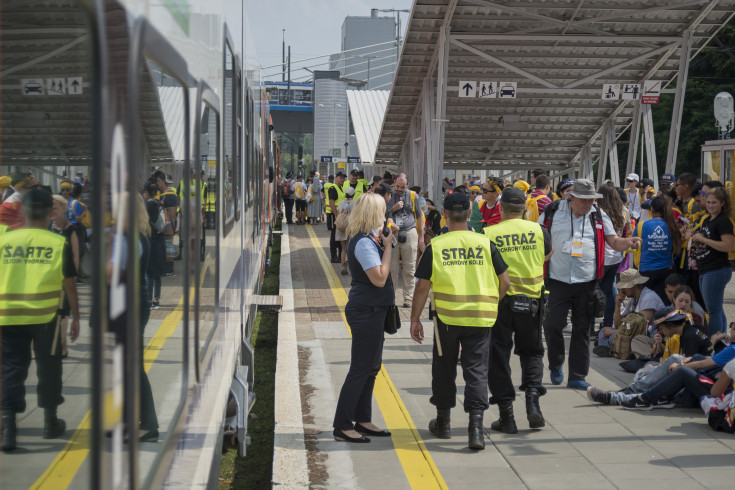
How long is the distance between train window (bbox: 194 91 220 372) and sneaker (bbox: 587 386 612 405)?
4.16 metres

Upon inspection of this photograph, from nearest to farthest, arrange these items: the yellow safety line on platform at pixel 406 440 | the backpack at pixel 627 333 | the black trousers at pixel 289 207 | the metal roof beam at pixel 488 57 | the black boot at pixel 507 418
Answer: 1. the yellow safety line on platform at pixel 406 440
2. the black boot at pixel 507 418
3. the backpack at pixel 627 333
4. the metal roof beam at pixel 488 57
5. the black trousers at pixel 289 207

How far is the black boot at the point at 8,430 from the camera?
132 cm

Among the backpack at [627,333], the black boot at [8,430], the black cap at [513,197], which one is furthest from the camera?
the backpack at [627,333]

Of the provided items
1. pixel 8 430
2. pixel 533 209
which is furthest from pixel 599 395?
pixel 8 430

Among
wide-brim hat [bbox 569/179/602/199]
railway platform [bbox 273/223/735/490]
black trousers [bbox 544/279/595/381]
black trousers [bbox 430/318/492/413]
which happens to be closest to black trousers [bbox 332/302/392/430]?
railway platform [bbox 273/223/735/490]

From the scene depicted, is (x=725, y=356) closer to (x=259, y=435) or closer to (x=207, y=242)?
(x=259, y=435)

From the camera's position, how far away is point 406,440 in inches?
243

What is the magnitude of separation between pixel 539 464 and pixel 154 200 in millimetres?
4120

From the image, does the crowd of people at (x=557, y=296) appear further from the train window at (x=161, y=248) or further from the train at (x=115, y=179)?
the train window at (x=161, y=248)

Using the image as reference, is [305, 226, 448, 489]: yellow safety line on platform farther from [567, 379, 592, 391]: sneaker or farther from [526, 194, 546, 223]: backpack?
[526, 194, 546, 223]: backpack

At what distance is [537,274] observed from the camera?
6.49 metres

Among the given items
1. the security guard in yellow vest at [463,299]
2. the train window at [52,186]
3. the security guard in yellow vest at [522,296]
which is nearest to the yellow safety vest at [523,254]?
the security guard in yellow vest at [522,296]

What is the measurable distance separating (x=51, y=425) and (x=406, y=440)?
4.89m

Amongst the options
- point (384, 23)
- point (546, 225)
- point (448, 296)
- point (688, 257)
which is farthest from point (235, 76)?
point (384, 23)
